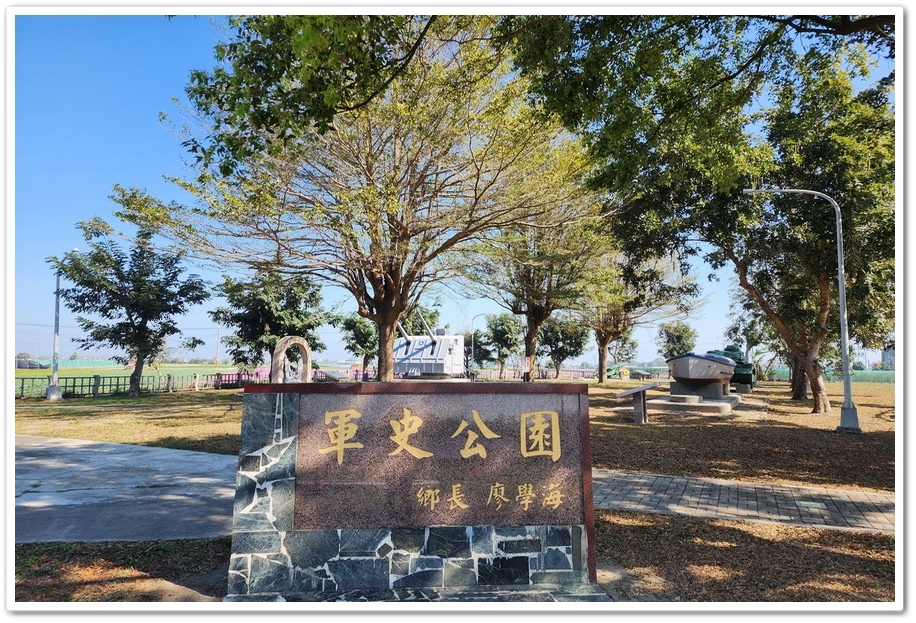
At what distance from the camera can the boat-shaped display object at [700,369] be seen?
18797 millimetres

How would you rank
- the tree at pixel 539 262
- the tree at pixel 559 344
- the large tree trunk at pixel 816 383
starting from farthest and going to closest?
the tree at pixel 559 344 < the large tree trunk at pixel 816 383 < the tree at pixel 539 262

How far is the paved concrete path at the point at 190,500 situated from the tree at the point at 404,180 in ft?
20.3

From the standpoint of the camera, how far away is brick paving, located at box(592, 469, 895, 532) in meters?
5.74

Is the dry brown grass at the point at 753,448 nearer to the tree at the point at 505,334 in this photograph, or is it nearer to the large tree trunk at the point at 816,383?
the large tree trunk at the point at 816,383

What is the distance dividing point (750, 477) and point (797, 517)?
85.0 inches

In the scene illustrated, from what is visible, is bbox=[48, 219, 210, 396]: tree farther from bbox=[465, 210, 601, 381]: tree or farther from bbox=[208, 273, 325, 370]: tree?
bbox=[465, 210, 601, 381]: tree

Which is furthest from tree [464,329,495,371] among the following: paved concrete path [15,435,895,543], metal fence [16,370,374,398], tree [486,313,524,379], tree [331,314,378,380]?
paved concrete path [15,435,895,543]

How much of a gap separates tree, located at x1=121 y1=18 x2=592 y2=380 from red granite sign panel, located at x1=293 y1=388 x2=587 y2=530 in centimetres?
774

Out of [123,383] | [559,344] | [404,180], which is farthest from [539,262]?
[559,344]

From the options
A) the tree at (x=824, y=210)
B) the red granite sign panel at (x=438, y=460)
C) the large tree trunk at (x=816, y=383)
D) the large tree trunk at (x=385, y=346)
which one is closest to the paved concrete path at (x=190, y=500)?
the red granite sign panel at (x=438, y=460)

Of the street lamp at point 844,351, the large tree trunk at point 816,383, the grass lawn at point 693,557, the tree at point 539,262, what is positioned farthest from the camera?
the large tree trunk at point 816,383

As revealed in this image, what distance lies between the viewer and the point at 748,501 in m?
6.45
